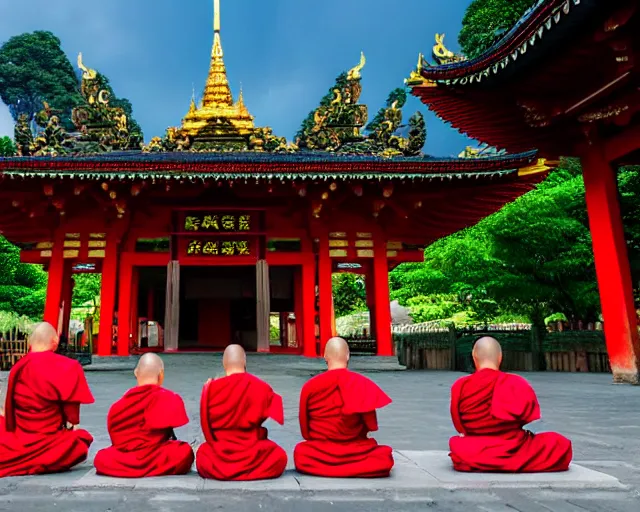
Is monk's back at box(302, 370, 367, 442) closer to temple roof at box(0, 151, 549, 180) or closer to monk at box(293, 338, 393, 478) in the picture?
monk at box(293, 338, 393, 478)

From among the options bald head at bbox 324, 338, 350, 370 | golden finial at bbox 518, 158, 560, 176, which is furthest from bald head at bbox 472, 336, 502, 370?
golden finial at bbox 518, 158, 560, 176

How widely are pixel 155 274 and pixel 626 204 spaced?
13775mm

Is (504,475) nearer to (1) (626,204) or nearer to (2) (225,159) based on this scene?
(2) (225,159)

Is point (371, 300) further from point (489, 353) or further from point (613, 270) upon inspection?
point (489, 353)

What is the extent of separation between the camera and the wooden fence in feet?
46.5

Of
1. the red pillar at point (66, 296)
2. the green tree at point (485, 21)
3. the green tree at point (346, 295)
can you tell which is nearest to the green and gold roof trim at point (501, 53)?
the red pillar at point (66, 296)

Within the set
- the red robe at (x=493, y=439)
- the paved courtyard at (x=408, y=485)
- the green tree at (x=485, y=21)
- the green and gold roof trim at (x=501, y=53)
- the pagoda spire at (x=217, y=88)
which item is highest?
the green tree at (x=485, y=21)

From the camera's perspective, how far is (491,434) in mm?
4293

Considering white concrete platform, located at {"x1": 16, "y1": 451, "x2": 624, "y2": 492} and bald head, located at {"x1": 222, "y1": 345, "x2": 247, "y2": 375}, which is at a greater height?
bald head, located at {"x1": 222, "y1": 345, "x2": 247, "y2": 375}

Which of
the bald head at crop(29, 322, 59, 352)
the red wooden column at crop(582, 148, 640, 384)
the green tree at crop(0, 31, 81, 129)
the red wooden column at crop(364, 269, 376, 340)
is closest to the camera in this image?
the bald head at crop(29, 322, 59, 352)

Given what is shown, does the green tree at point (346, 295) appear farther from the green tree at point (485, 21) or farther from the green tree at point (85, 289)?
the green tree at point (485, 21)

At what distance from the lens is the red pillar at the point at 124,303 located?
1423 centimetres

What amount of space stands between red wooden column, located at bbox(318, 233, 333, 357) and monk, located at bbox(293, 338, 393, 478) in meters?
10.0

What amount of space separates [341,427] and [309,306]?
414 inches
